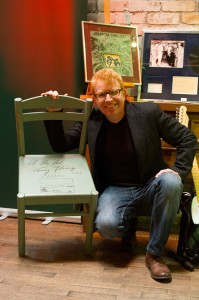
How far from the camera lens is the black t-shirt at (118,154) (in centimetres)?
193

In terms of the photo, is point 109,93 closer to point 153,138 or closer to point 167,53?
point 153,138

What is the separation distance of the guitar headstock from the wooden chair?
474 millimetres

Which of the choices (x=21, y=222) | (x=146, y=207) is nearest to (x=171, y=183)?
(x=146, y=207)

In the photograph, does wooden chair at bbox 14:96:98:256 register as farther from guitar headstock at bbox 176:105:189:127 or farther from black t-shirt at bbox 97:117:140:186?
guitar headstock at bbox 176:105:189:127

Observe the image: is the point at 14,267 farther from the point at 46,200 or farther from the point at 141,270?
the point at 141,270

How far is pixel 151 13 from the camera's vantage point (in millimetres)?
2471

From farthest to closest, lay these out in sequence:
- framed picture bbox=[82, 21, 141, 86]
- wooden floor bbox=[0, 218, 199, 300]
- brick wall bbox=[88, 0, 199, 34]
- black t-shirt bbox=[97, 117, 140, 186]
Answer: brick wall bbox=[88, 0, 199, 34], framed picture bbox=[82, 21, 141, 86], black t-shirt bbox=[97, 117, 140, 186], wooden floor bbox=[0, 218, 199, 300]

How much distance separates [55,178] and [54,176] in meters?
0.02

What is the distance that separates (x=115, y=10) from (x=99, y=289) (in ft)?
5.60

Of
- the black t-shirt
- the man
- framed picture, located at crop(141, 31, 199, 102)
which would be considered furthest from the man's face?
framed picture, located at crop(141, 31, 199, 102)

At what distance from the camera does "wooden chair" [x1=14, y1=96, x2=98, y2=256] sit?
1.78 metres

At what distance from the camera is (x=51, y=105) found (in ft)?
6.51

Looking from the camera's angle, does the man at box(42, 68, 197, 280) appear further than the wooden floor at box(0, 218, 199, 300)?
Yes

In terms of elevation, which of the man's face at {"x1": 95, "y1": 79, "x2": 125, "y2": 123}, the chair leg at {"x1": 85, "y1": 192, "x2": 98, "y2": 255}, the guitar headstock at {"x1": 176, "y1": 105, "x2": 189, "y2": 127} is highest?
the man's face at {"x1": 95, "y1": 79, "x2": 125, "y2": 123}
